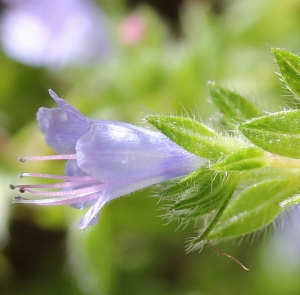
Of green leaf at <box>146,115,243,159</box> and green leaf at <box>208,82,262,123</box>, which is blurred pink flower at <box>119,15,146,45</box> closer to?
green leaf at <box>208,82,262,123</box>

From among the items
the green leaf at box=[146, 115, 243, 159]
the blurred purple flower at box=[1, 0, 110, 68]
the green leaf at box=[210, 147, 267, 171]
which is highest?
the blurred purple flower at box=[1, 0, 110, 68]

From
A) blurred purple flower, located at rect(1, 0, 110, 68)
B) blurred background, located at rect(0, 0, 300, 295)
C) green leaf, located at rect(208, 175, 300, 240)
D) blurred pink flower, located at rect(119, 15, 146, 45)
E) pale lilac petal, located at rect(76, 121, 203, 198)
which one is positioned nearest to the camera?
pale lilac petal, located at rect(76, 121, 203, 198)

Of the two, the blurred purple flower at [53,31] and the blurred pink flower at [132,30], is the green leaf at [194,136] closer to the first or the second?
the blurred pink flower at [132,30]

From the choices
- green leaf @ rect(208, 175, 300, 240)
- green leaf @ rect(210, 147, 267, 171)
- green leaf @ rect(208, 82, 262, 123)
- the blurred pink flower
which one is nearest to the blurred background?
the blurred pink flower

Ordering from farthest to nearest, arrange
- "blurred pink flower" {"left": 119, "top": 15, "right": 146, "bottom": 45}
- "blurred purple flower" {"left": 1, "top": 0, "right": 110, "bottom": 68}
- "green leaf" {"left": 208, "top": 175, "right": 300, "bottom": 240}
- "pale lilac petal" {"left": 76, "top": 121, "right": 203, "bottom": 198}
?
"blurred purple flower" {"left": 1, "top": 0, "right": 110, "bottom": 68} < "blurred pink flower" {"left": 119, "top": 15, "right": 146, "bottom": 45} < "green leaf" {"left": 208, "top": 175, "right": 300, "bottom": 240} < "pale lilac petal" {"left": 76, "top": 121, "right": 203, "bottom": 198}

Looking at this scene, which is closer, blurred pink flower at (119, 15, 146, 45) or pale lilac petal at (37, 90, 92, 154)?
pale lilac petal at (37, 90, 92, 154)

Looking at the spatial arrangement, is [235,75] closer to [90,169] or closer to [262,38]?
[262,38]

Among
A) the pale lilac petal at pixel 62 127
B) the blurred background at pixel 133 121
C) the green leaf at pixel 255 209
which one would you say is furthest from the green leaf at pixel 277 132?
the blurred background at pixel 133 121

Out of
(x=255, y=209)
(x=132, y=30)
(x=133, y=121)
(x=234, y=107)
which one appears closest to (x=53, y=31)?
(x=132, y=30)
